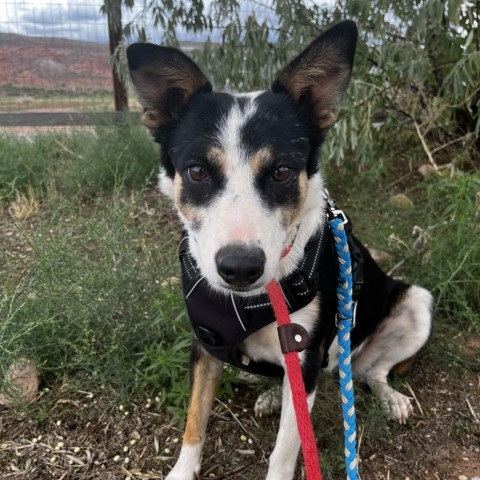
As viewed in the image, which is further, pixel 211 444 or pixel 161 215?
pixel 161 215

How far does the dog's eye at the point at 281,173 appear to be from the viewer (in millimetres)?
1665

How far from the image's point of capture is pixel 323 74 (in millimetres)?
1849

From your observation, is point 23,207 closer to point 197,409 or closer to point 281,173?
point 197,409

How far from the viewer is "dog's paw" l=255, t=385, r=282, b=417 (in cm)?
232

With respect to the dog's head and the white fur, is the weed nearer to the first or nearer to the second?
the dog's head

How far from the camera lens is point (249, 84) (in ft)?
13.8

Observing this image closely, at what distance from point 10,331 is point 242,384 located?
1200mm

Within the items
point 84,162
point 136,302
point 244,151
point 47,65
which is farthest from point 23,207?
point 47,65

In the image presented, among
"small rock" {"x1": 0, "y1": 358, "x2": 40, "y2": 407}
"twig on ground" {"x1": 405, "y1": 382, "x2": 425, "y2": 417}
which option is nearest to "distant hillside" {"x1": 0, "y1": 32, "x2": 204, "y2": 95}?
"small rock" {"x1": 0, "y1": 358, "x2": 40, "y2": 407}

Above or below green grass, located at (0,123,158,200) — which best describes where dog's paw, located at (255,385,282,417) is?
above

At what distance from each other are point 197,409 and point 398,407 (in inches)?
40.3

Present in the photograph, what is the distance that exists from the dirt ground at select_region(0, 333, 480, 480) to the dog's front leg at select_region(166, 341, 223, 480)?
11 cm

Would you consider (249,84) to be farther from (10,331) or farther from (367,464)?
(367,464)

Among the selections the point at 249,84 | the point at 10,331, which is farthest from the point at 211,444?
the point at 249,84
